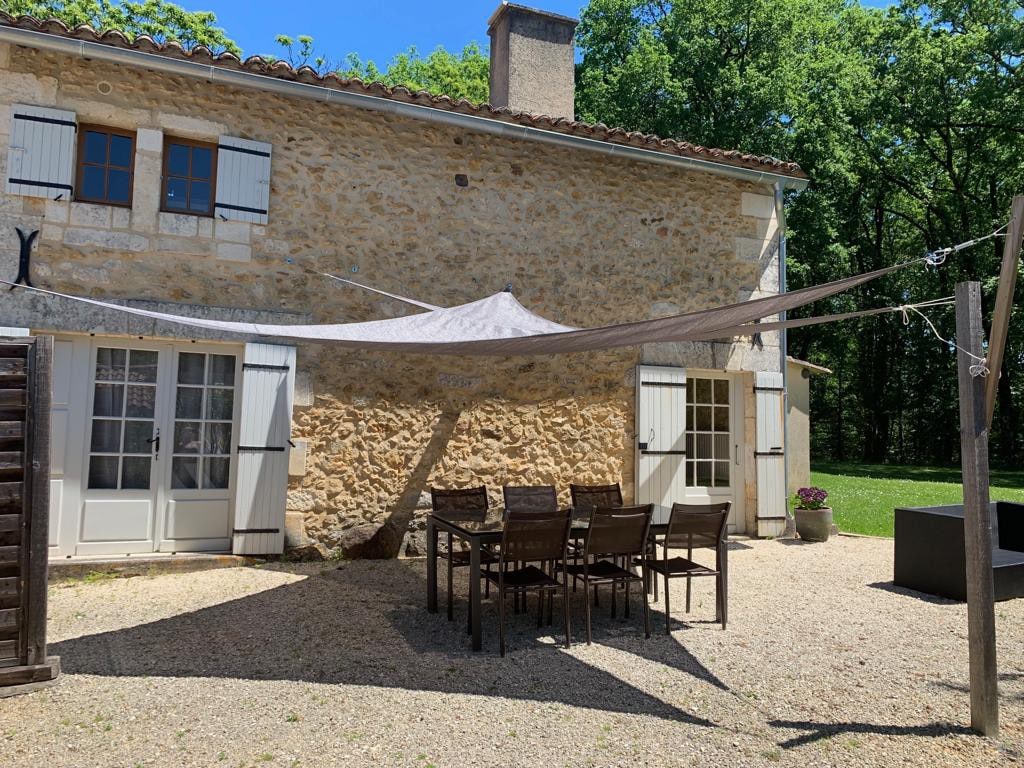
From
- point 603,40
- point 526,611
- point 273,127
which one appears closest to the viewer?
point 526,611

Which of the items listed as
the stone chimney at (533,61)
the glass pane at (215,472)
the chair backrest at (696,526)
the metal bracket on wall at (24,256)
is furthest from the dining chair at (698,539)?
the stone chimney at (533,61)

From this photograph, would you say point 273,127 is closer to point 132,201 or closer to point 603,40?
point 132,201

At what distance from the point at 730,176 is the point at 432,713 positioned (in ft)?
17.0

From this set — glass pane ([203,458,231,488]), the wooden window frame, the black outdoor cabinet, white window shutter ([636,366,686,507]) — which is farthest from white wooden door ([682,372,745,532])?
the wooden window frame

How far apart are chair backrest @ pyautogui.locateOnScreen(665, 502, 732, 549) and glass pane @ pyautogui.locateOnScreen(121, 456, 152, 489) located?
3.31 meters

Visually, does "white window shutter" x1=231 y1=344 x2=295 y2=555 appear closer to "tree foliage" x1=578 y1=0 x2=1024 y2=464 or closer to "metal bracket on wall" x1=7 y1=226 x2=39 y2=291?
"metal bracket on wall" x1=7 y1=226 x2=39 y2=291

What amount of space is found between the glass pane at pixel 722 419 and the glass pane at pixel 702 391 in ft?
0.44

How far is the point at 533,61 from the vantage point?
662 cm

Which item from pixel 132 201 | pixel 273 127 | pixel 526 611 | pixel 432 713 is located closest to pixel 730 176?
pixel 273 127

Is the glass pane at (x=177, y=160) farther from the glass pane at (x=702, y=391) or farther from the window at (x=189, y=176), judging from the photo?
the glass pane at (x=702, y=391)

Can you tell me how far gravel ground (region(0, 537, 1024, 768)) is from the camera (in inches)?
87.4

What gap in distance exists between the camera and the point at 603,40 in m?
15.2

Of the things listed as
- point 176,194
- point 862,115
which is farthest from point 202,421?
point 862,115

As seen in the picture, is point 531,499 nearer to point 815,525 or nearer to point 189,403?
point 189,403
